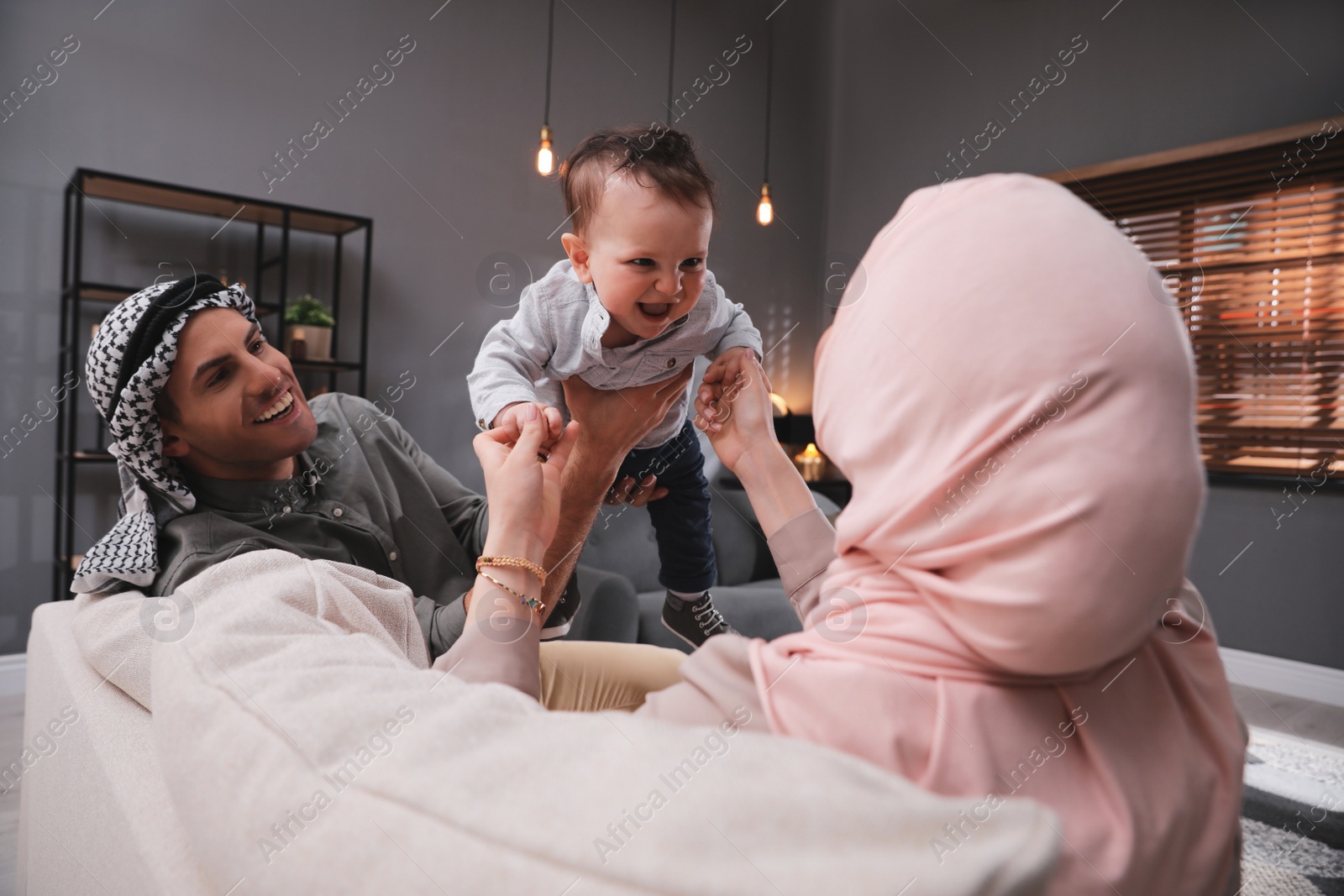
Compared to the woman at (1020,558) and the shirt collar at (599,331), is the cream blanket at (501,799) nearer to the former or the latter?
the woman at (1020,558)

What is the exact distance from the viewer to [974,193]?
51cm

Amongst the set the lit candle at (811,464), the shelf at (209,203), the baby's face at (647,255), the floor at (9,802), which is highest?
the shelf at (209,203)

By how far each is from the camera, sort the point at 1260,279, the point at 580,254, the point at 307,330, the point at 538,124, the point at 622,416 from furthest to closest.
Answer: the point at 538,124
the point at 1260,279
the point at 307,330
the point at 580,254
the point at 622,416

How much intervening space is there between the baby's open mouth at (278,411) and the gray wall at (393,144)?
7.78 feet

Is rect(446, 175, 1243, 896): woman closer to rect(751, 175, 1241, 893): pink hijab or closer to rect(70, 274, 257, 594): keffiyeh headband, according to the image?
rect(751, 175, 1241, 893): pink hijab

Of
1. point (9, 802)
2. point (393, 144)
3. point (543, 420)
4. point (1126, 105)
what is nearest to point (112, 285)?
point (393, 144)

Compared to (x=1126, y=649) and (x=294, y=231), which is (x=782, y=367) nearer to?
(x=294, y=231)

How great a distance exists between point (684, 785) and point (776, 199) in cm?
530

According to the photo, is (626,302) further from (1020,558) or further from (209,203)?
(209,203)

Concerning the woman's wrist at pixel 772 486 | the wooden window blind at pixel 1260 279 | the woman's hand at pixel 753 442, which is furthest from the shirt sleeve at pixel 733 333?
the wooden window blind at pixel 1260 279

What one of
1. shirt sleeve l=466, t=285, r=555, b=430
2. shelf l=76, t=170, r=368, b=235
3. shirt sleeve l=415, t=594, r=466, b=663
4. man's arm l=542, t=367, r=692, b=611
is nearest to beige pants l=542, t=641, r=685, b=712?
shirt sleeve l=415, t=594, r=466, b=663

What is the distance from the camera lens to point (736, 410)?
117cm

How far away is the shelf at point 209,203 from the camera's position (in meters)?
3.00

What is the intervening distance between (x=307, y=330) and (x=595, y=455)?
2556 millimetres
